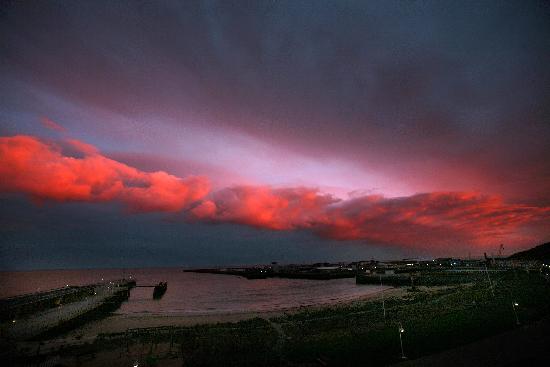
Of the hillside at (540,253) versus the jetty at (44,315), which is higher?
the hillside at (540,253)

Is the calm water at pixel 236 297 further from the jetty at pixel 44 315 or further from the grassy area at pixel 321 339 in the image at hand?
the grassy area at pixel 321 339

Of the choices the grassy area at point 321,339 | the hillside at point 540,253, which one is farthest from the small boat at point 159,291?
the hillside at point 540,253

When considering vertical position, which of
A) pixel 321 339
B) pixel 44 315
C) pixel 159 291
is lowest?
pixel 44 315

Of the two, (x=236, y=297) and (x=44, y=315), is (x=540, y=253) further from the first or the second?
(x=44, y=315)

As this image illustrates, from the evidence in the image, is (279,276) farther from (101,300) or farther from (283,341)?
(283,341)

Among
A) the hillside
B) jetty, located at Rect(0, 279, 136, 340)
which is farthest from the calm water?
the hillside

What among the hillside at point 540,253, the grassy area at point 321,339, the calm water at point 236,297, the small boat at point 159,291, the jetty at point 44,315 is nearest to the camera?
the grassy area at point 321,339

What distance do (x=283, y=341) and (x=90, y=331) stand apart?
21.5 meters

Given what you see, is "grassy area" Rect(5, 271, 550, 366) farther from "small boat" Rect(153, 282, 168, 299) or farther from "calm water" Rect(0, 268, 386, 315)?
"small boat" Rect(153, 282, 168, 299)

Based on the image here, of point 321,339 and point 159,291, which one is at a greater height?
point 159,291

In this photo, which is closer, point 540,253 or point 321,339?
point 321,339

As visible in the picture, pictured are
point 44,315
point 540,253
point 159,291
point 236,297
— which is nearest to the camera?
point 44,315

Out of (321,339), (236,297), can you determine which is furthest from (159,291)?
(321,339)

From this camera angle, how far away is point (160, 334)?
24.0 meters
